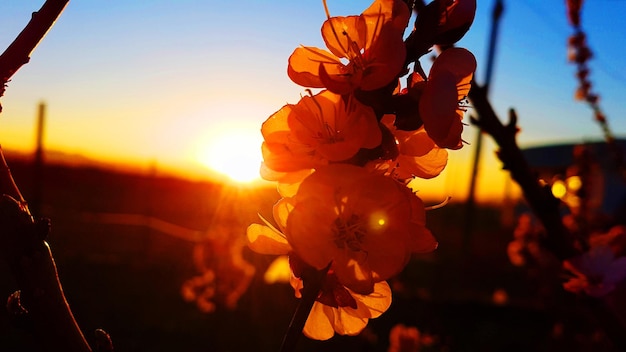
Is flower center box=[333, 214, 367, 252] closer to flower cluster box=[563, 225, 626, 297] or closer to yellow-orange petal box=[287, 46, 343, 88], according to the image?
yellow-orange petal box=[287, 46, 343, 88]

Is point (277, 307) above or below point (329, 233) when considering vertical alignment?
below

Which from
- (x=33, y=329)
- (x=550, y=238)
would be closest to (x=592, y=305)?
(x=550, y=238)

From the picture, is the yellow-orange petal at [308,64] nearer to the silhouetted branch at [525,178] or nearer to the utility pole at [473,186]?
the silhouetted branch at [525,178]

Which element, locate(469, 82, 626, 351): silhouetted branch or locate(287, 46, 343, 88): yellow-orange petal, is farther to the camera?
locate(469, 82, 626, 351): silhouetted branch

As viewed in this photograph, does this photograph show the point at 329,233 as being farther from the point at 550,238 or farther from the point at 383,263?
the point at 550,238

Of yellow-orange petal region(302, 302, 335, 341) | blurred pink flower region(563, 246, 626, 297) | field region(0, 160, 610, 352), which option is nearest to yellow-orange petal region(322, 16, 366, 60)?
yellow-orange petal region(302, 302, 335, 341)

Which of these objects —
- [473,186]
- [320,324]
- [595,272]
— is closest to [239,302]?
[473,186]

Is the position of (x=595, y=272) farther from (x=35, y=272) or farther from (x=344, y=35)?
(x=35, y=272)
